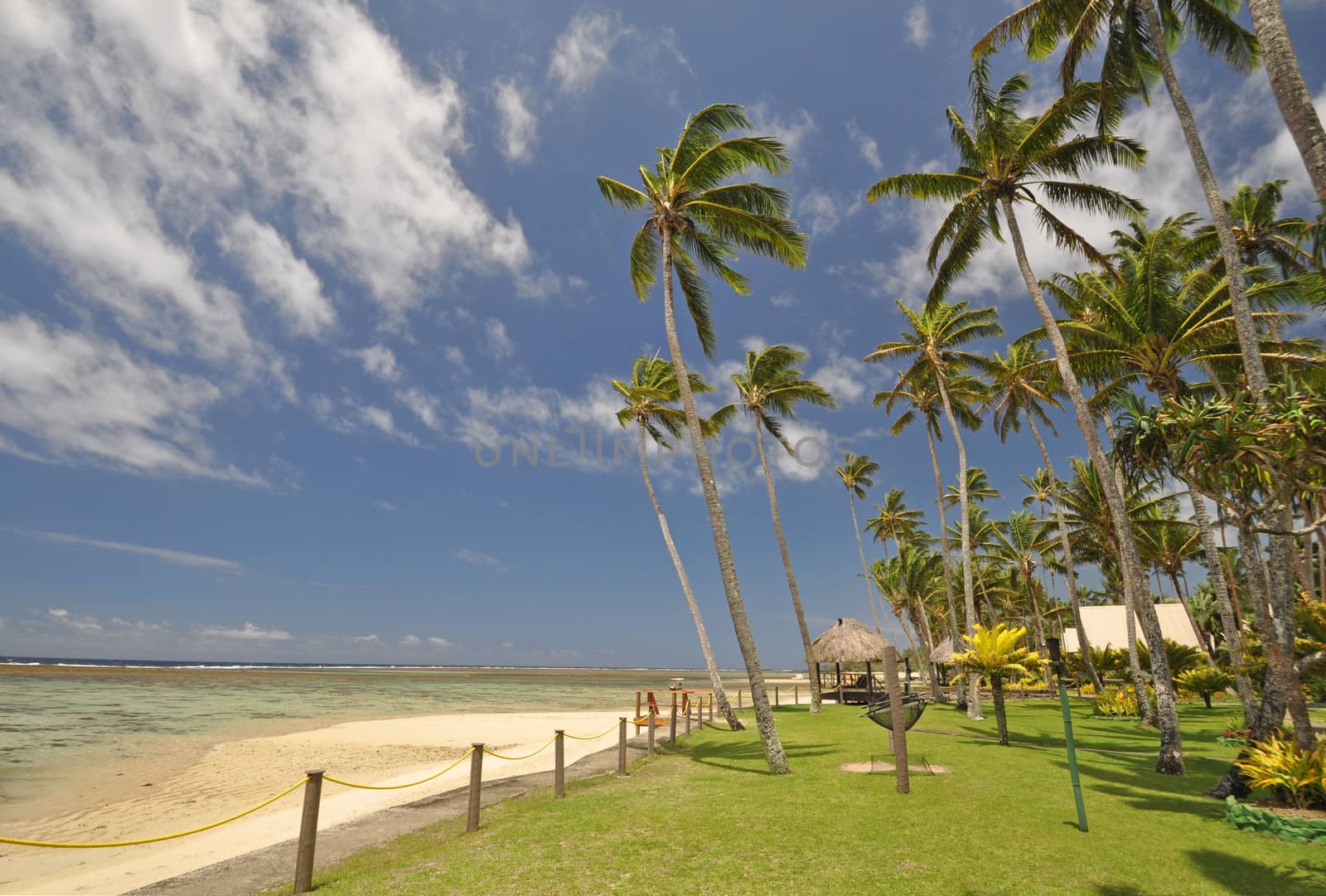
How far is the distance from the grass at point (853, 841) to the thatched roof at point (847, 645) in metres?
12.4

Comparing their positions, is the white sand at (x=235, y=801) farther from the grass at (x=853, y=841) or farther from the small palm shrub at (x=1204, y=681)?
the small palm shrub at (x=1204, y=681)

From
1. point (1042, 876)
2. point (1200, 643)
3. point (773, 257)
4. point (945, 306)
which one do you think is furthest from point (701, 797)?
point (1200, 643)

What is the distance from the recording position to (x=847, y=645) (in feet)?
78.5

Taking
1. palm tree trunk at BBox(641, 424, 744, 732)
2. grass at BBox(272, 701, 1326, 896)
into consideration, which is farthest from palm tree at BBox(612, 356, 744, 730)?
grass at BBox(272, 701, 1326, 896)

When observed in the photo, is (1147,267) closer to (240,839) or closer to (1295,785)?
(1295,785)

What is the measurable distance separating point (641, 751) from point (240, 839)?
7764mm

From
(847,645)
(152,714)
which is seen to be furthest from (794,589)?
(152,714)

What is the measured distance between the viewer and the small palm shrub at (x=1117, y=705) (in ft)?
61.1

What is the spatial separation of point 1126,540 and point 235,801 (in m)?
18.6

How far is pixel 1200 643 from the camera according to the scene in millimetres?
31219

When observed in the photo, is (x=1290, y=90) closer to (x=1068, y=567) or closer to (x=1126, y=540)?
(x=1126, y=540)

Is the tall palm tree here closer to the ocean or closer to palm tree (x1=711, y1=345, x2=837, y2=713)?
palm tree (x1=711, y1=345, x2=837, y2=713)

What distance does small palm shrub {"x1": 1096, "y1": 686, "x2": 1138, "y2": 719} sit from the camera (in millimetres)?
18625

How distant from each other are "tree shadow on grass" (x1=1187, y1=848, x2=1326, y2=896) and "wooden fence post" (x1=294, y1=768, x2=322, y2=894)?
28.2 feet
